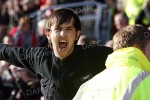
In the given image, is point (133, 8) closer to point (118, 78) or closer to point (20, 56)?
point (20, 56)

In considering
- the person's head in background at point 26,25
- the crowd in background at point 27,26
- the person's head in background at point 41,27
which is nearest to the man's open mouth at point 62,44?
the crowd in background at point 27,26

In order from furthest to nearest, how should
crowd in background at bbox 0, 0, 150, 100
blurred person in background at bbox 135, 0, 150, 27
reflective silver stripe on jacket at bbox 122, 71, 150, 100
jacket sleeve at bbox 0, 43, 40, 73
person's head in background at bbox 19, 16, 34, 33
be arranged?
person's head in background at bbox 19, 16, 34, 33 → blurred person in background at bbox 135, 0, 150, 27 → crowd in background at bbox 0, 0, 150, 100 → jacket sleeve at bbox 0, 43, 40, 73 → reflective silver stripe on jacket at bbox 122, 71, 150, 100

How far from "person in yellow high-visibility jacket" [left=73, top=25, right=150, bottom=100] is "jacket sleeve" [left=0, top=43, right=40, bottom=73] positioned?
3.77ft

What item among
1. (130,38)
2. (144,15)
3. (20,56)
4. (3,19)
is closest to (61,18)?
(20,56)

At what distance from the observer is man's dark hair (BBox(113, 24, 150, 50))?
2992mm

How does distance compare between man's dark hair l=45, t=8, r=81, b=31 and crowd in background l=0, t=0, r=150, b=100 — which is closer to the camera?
man's dark hair l=45, t=8, r=81, b=31

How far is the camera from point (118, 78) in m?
2.83

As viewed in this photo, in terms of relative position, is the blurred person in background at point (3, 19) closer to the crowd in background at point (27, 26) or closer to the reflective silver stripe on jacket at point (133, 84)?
the crowd in background at point (27, 26)

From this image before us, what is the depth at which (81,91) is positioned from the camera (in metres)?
3.00

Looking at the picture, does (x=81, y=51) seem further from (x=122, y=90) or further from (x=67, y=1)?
(x=67, y=1)

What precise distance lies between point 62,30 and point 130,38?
3.23 ft

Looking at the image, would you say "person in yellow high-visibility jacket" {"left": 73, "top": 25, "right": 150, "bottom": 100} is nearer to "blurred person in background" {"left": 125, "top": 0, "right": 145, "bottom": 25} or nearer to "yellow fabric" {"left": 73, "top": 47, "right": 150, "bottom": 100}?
"yellow fabric" {"left": 73, "top": 47, "right": 150, "bottom": 100}

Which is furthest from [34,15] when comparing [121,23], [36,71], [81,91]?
[81,91]

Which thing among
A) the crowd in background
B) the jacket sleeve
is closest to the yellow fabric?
the jacket sleeve
